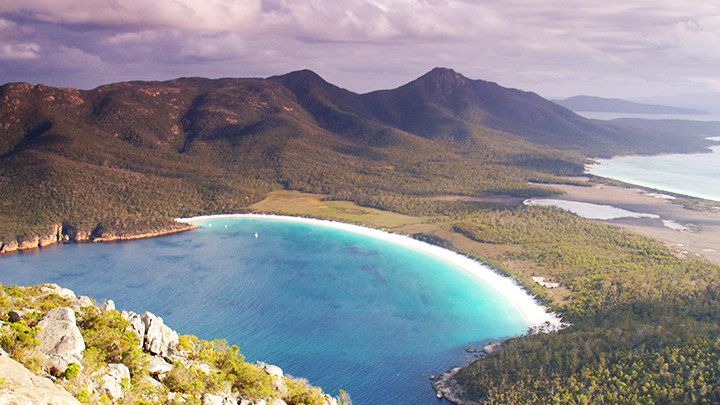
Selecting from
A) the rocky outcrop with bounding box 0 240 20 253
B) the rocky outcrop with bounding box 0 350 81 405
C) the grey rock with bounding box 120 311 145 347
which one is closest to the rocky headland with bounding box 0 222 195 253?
the rocky outcrop with bounding box 0 240 20 253

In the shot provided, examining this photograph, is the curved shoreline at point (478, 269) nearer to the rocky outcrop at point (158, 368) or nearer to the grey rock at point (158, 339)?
the grey rock at point (158, 339)

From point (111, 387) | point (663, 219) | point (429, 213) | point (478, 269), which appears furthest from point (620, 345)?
point (663, 219)

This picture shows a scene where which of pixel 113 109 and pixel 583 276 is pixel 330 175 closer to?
pixel 113 109

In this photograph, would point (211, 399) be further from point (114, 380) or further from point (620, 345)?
point (620, 345)

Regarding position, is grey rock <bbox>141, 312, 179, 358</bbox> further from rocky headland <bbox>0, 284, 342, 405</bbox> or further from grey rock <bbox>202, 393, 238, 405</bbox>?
grey rock <bbox>202, 393, 238, 405</bbox>

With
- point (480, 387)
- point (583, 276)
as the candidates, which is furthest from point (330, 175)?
point (480, 387)
